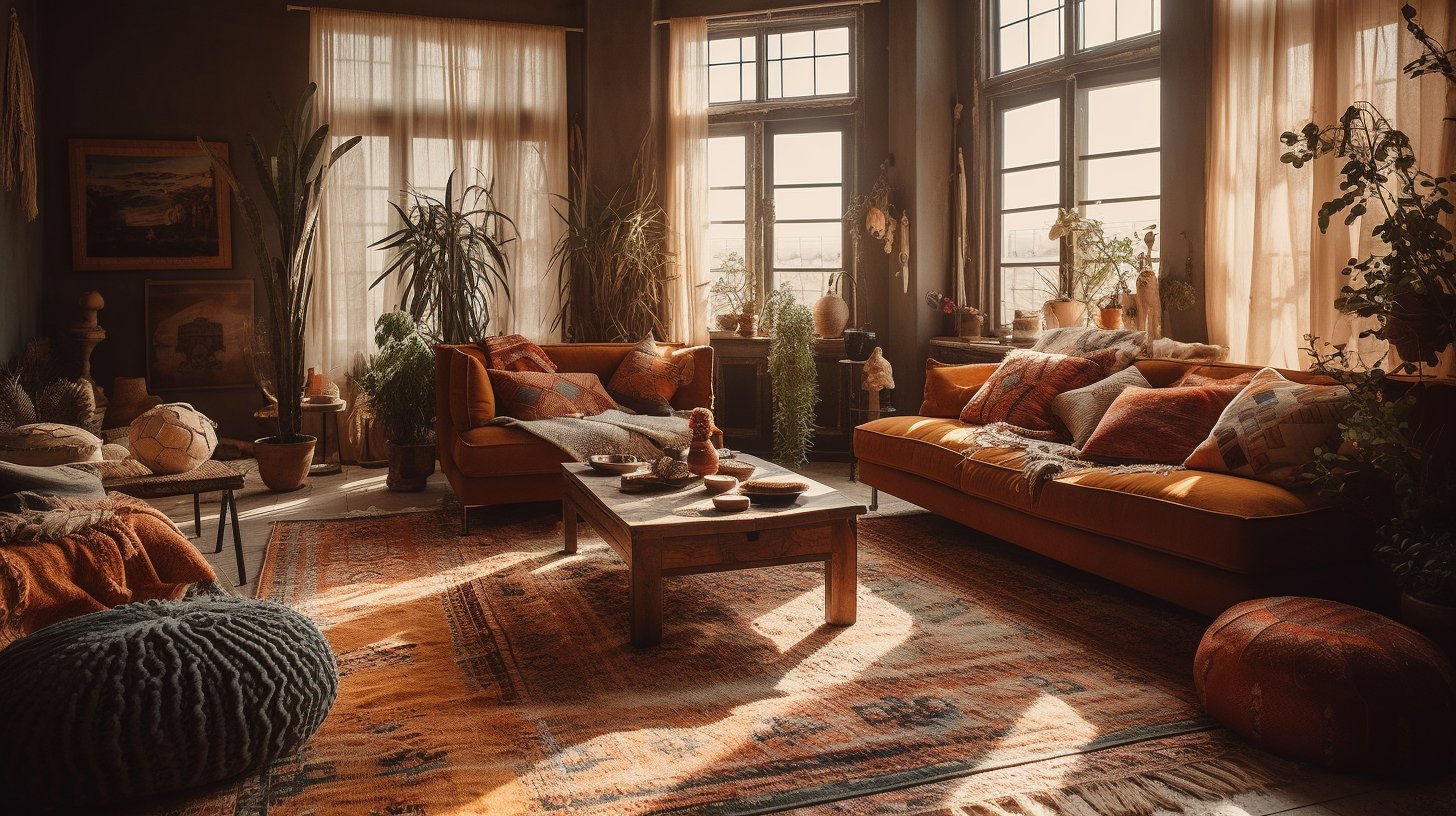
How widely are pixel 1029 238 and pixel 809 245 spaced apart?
1538 millimetres

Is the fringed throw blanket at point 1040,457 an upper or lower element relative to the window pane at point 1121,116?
lower

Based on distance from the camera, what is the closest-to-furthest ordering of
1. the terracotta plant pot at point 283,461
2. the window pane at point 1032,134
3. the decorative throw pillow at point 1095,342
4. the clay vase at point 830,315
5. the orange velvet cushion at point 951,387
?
the decorative throw pillow at point 1095,342 < the orange velvet cushion at point 951,387 < the terracotta plant pot at point 283,461 < the window pane at point 1032,134 < the clay vase at point 830,315

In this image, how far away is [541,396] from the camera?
4.96 metres

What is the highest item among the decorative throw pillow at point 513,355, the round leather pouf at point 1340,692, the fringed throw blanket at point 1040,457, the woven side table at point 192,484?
the decorative throw pillow at point 513,355

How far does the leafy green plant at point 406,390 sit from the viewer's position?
→ 553 cm

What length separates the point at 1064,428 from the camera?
4.30 meters

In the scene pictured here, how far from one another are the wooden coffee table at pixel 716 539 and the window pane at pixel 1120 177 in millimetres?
3026

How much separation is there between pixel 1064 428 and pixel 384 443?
14.3ft

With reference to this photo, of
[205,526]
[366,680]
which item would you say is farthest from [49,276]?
[366,680]

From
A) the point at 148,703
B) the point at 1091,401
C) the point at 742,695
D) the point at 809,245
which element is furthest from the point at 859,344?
the point at 148,703

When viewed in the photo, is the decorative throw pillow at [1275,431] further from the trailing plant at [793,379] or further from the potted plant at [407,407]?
the potted plant at [407,407]

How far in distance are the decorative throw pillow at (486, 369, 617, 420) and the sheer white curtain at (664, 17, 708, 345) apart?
1.79m

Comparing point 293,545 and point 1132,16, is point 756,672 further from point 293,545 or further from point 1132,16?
point 1132,16

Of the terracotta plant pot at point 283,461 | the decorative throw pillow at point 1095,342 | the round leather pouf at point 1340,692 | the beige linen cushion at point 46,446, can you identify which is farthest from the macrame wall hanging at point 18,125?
the round leather pouf at point 1340,692
